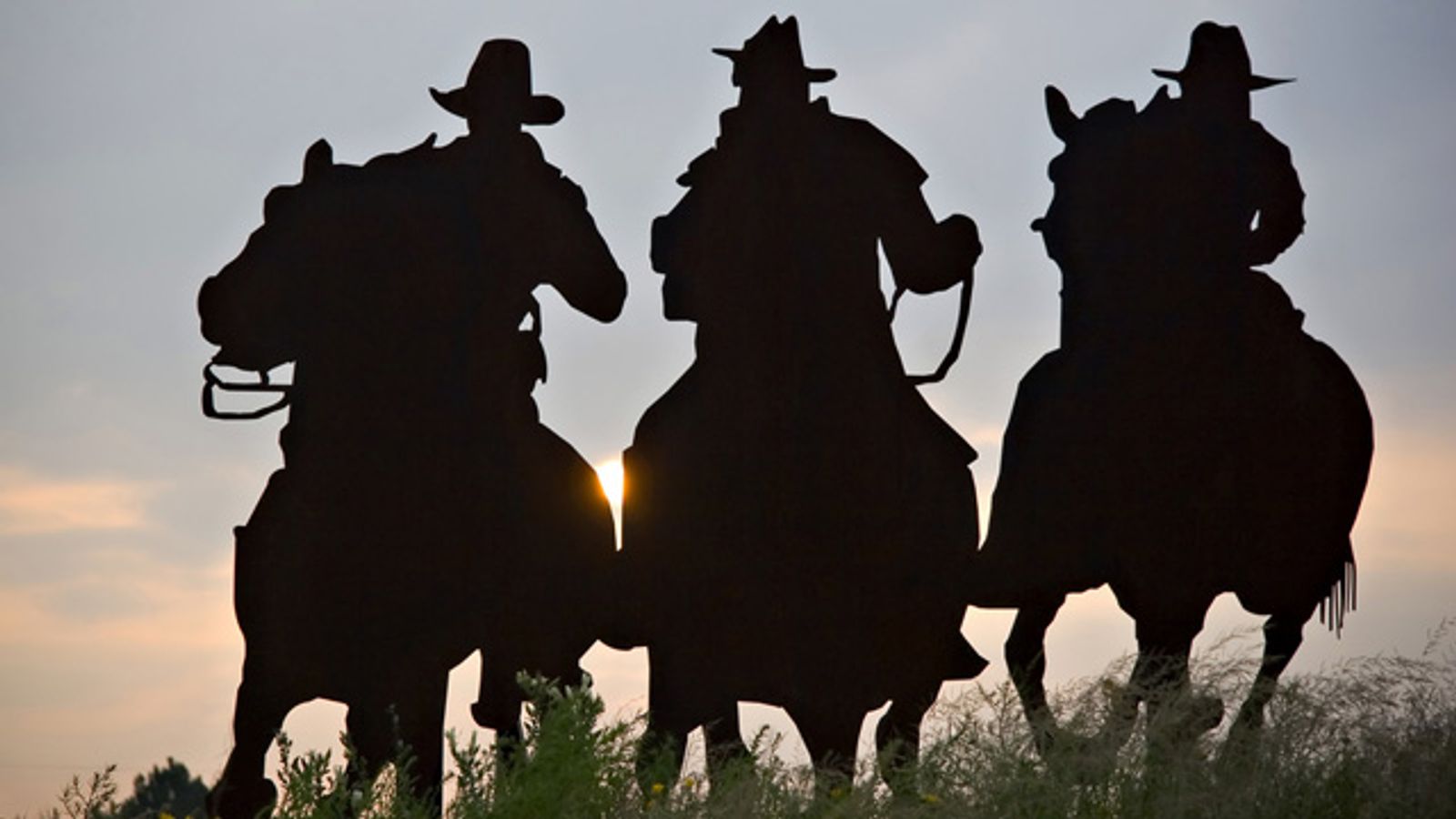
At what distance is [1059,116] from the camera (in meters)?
6.84

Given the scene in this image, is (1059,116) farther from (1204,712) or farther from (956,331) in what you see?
(1204,712)

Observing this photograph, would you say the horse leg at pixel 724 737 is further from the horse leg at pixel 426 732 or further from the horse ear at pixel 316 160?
the horse ear at pixel 316 160

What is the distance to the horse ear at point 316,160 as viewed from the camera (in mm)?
6957

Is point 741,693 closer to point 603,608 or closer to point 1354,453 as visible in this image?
point 603,608

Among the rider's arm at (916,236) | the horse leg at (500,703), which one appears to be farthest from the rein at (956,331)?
the horse leg at (500,703)

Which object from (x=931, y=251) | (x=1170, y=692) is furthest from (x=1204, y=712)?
(x=931, y=251)

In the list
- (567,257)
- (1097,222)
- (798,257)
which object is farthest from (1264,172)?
(567,257)

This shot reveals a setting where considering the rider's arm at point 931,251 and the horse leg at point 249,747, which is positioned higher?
the rider's arm at point 931,251

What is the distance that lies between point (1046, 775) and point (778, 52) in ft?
9.89

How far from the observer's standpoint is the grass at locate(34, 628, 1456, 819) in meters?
4.64

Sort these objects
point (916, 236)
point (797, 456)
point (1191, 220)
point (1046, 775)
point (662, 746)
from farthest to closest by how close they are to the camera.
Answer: point (1191, 220) < point (916, 236) < point (797, 456) < point (662, 746) < point (1046, 775)

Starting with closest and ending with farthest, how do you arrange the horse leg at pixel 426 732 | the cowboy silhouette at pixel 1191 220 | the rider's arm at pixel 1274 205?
the horse leg at pixel 426 732 → the cowboy silhouette at pixel 1191 220 → the rider's arm at pixel 1274 205

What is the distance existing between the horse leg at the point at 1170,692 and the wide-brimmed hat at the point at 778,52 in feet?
7.26

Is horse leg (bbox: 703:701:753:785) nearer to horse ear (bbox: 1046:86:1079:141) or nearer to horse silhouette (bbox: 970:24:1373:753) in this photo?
horse silhouette (bbox: 970:24:1373:753)
